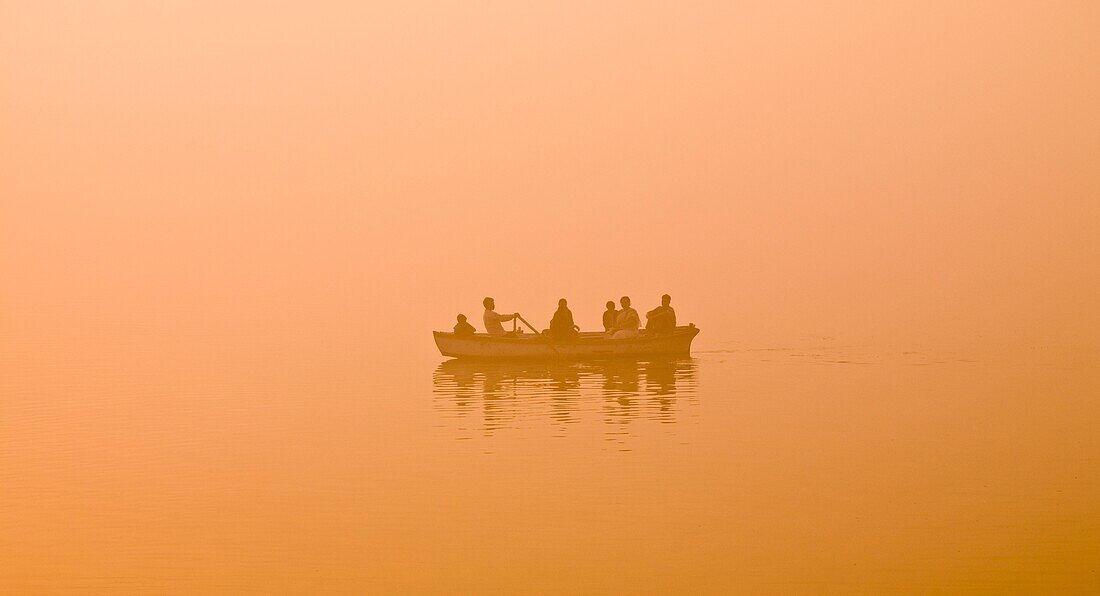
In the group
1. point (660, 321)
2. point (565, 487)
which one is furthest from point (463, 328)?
point (565, 487)

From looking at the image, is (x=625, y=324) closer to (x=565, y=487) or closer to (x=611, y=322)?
(x=611, y=322)

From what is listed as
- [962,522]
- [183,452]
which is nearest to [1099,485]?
[962,522]

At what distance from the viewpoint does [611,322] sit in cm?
3362

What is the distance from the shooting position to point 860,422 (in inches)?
796

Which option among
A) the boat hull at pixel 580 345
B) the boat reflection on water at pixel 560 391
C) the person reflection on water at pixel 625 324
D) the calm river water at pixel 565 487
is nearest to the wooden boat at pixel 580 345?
the boat hull at pixel 580 345

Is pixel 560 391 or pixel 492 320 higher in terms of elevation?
pixel 492 320

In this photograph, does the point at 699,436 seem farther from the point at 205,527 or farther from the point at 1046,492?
the point at 205,527

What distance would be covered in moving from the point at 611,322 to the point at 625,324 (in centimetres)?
78

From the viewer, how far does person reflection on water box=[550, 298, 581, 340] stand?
1286 inches

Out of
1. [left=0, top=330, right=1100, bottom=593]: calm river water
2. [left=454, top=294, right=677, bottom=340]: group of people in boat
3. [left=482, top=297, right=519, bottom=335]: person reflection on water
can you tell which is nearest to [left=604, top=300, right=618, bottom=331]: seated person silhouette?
[left=454, top=294, right=677, bottom=340]: group of people in boat

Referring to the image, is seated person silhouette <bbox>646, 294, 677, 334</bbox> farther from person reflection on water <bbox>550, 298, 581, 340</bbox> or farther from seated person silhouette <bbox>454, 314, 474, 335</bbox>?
seated person silhouette <bbox>454, 314, 474, 335</bbox>

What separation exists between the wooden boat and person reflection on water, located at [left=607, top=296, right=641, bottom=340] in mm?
123

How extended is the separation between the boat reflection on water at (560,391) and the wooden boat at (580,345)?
0.81 feet

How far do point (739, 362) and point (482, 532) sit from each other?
67.2 ft
